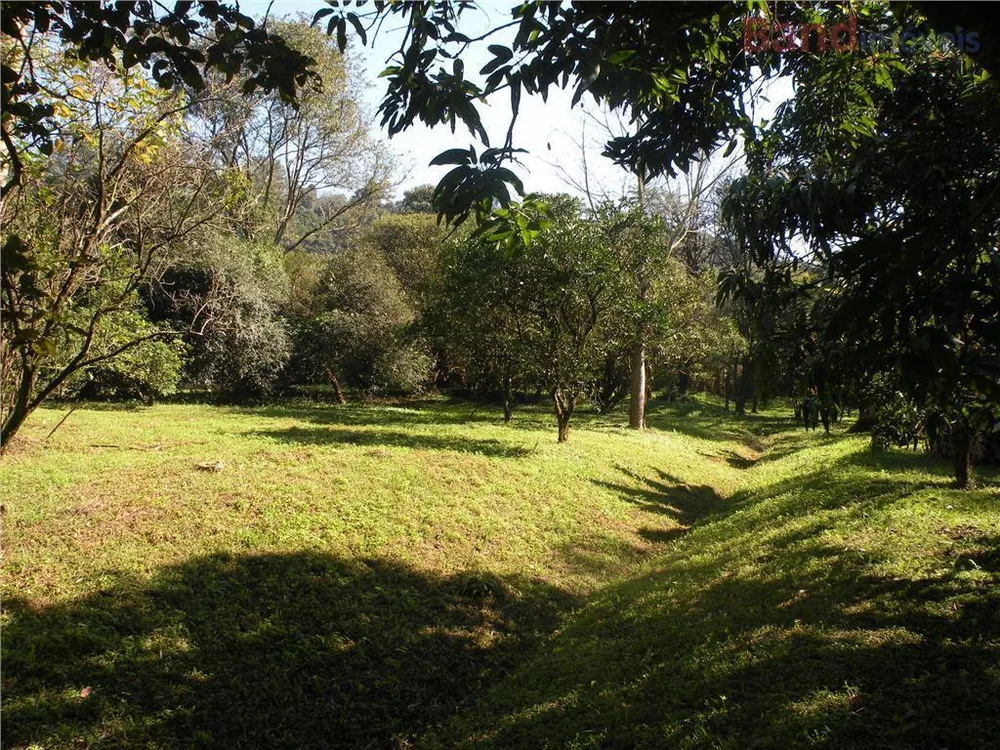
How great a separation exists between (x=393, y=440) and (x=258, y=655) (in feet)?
28.4

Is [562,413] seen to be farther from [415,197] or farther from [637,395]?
[415,197]

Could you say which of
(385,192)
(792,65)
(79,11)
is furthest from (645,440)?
(385,192)

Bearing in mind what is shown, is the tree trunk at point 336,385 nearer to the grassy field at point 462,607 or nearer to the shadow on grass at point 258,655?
the grassy field at point 462,607

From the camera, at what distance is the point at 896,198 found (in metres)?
5.03

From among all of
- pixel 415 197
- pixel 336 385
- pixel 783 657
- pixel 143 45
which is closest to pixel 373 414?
pixel 336 385

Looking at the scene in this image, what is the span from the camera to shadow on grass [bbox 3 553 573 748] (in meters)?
4.57

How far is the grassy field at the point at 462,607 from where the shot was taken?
436cm

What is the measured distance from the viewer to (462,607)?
7309 mm

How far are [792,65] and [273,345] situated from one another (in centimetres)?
2119

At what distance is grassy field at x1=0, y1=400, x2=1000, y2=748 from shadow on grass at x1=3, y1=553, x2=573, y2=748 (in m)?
0.02

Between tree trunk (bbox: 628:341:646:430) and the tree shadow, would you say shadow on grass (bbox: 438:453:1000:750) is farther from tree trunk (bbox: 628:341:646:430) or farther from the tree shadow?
tree trunk (bbox: 628:341:646:430)

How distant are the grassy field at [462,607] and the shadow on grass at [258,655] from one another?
0.02m

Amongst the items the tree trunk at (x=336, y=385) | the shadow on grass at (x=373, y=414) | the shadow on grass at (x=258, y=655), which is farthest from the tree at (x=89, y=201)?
the tree trunk at (x=336, y=385)

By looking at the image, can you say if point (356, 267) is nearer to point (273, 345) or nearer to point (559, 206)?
point (273, 345)
